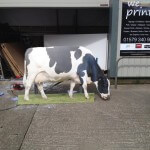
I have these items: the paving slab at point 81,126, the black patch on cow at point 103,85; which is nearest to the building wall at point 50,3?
the black patch on cow at point 103,85

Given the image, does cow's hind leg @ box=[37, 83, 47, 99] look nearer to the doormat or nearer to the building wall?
the doormat

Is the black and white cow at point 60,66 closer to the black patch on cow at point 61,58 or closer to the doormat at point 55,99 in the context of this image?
the black patch on cow at point 61,58

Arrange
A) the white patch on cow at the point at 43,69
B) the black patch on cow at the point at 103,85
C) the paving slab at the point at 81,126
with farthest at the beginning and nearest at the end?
the black patch on cow at the point at 103,85 → the white patch on cow at the point at 43,69 → the paving slab at the point at 81,126

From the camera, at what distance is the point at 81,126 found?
204 inches

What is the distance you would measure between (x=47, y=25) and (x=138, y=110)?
5386 mm

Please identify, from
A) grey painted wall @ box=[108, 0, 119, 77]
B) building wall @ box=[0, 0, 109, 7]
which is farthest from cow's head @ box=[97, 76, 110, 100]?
building wall @ box=[0, 0, 109, 7]

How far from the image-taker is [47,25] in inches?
399

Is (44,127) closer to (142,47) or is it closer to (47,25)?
(142,47)

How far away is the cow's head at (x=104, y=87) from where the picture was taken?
6.53 meters

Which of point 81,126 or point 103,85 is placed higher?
point 103,85

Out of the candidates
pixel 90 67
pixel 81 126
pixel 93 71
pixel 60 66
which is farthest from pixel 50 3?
pixel 81 126

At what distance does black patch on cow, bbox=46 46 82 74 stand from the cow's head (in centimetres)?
78

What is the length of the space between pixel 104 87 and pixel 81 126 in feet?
5.27

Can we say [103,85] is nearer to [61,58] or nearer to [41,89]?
[61,58]
